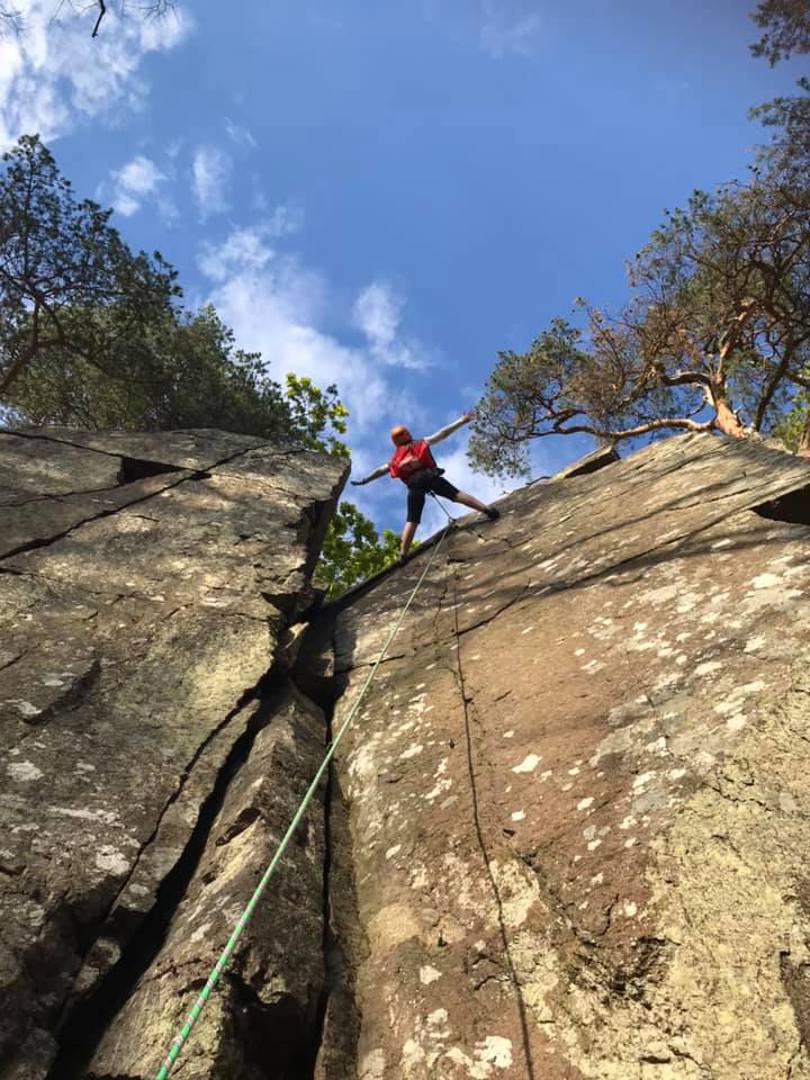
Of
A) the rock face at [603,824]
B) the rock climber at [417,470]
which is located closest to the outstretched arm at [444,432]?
the rock climber at [417,470]

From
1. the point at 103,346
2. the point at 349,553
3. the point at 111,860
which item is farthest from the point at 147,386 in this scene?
the point at 111,860

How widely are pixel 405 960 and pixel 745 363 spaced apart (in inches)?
722

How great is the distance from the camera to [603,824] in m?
3.23

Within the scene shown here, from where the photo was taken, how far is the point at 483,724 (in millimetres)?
4535

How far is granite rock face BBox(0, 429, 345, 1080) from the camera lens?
293 centimetres

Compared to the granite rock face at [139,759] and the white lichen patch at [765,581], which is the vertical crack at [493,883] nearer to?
the granite rock face at [139,759]

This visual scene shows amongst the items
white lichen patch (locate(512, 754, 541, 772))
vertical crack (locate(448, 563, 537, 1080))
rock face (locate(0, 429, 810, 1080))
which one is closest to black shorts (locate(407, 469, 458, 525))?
rock face (locate(0, 429, 810, 1080))

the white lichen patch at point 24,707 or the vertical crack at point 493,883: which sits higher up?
the white lichen patch at point 24,707

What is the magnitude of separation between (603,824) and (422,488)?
22.8 feet

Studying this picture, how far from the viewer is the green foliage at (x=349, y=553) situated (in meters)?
20.2

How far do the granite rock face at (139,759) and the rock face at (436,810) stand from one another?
0.02 m

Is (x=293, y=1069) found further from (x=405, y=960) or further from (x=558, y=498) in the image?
(x=558, y=498)

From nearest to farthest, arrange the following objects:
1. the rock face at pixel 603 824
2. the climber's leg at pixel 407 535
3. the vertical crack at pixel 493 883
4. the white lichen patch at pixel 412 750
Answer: the rock face at pixel 603 824, the vertical crack at pixel 493 883, the white lichen patch at pixel 412 750, the climber's leg at pixel 407 535

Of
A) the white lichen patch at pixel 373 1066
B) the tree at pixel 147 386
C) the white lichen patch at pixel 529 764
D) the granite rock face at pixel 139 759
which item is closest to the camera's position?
the white lichen patch at pixel 373 1066
